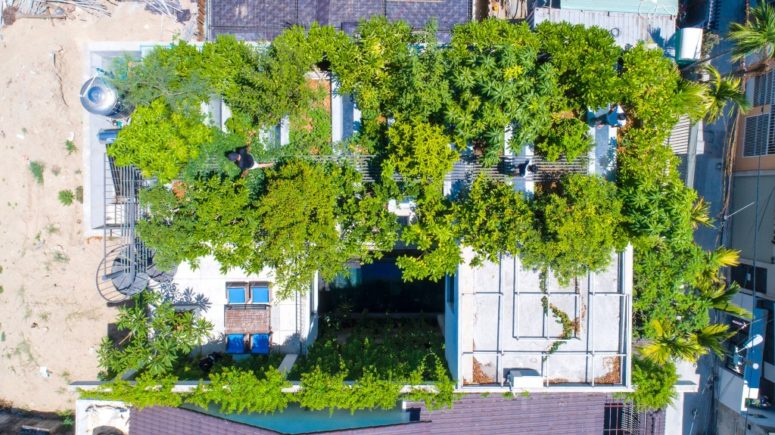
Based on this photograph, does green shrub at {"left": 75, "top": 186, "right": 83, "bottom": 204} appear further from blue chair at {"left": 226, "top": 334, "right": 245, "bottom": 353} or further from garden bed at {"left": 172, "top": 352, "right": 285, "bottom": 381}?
blue chair at {"left": 226, "top": 334, "right": 245, "bottom": 353}

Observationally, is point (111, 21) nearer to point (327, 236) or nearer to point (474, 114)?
point (327, 236)

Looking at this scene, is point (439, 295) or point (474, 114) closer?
point (474, 114)

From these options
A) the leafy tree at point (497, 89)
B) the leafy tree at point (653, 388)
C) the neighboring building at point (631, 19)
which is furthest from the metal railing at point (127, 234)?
the leafy tree at point (653, 388)

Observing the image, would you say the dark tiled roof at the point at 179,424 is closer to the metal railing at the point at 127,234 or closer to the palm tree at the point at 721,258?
the metal railing at the point at 127,234

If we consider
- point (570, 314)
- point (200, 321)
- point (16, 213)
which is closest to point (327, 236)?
point (200, 321)

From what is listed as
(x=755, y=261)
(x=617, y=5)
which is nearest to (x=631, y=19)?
(x=617, y=5)

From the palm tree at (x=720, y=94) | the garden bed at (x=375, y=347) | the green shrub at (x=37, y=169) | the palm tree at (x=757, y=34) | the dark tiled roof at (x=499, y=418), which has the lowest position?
the dark tiled roof at (x=499, y=418)

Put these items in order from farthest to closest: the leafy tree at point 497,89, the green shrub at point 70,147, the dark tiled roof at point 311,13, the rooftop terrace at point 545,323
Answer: the green shrub at point 70,147 → the dark tiled roof at point 311,13 → the rooftop terrace at point 545,323 → the leafy tree at point 497,89

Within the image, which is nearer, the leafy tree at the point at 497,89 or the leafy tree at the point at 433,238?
the leafy tree at the point at 497,89
